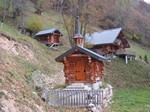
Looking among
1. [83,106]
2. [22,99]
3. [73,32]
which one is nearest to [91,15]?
[73,32]

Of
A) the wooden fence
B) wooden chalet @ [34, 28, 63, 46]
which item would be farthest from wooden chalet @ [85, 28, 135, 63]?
the wooden fence

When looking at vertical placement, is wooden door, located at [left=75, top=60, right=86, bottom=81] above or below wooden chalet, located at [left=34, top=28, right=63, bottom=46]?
below

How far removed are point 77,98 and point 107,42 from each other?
2623 centimetres

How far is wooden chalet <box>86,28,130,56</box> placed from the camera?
142 ft

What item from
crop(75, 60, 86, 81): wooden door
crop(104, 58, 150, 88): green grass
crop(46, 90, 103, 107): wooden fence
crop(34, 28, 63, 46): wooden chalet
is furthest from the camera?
crop(34, 28, 63, 46): wooden chalet

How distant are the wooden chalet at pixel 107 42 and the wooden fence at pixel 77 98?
25.6 m

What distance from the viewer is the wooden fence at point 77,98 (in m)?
16.8

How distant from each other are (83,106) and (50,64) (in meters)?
15.5

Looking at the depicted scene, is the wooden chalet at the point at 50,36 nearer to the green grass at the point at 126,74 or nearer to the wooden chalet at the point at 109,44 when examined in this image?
the wooden chalet at the point at 109,44

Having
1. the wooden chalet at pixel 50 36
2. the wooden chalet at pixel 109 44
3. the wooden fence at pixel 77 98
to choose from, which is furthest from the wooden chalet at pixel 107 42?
the wooden fence at pixel 77 98

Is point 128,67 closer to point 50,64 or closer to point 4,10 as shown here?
point 50,64

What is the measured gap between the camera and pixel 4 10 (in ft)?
173

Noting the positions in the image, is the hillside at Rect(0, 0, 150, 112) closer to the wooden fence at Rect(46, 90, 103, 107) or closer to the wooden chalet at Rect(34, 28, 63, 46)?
the wooden fence at Rect(46, 90, 103, 107)

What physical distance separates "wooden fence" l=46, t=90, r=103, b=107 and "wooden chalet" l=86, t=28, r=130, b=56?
25.6 m
